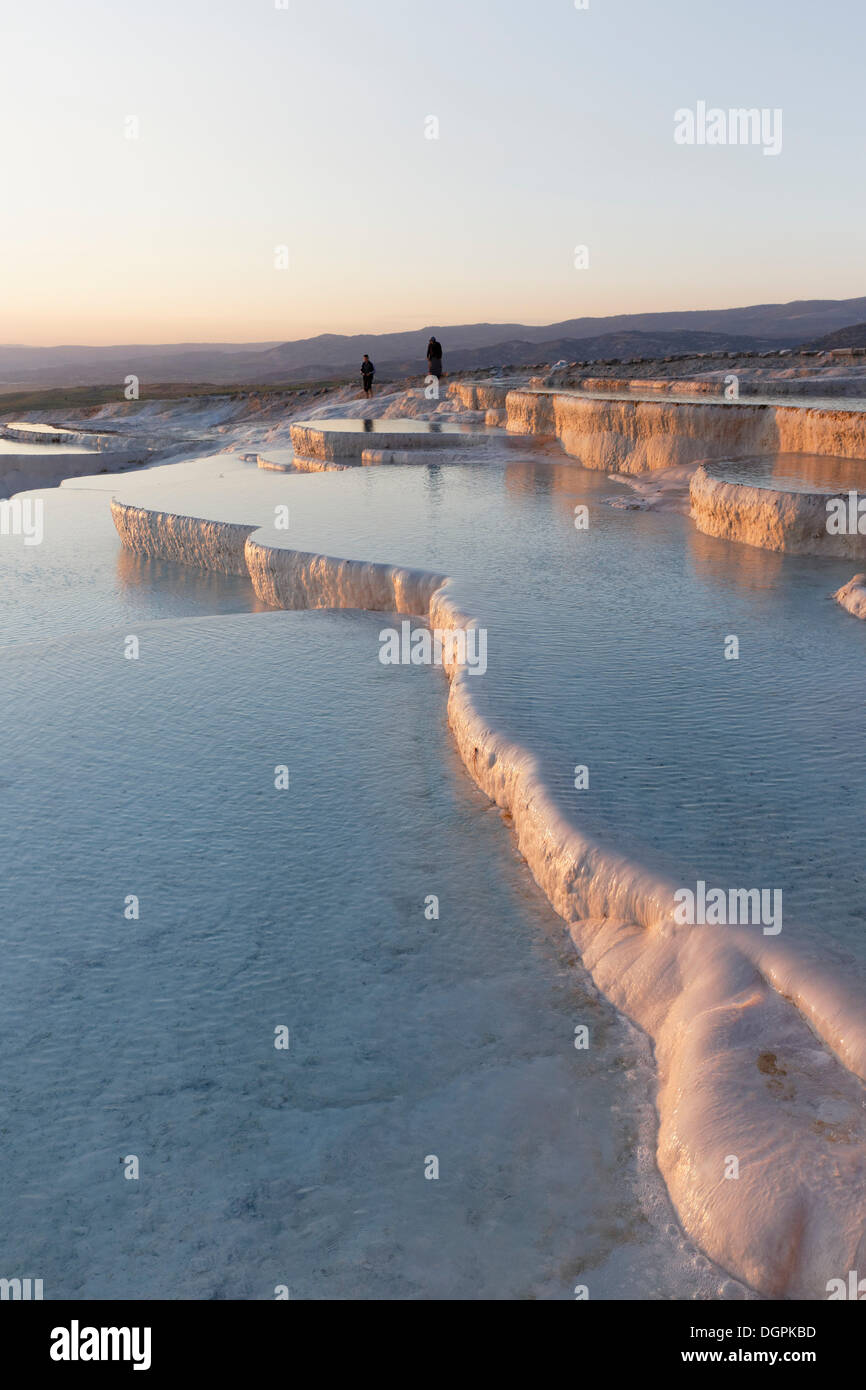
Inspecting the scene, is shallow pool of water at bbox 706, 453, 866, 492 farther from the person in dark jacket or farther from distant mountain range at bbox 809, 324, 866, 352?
distant mountain range at bbox 809, 324, 866, 352

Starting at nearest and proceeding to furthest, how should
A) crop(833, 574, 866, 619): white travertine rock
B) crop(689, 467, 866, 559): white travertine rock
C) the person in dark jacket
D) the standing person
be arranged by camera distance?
crop(833, 574, 866, 619): white travertine rock, crop(689, 467, 866, 559): white travertine rock, the person in dark jacket, the standing person

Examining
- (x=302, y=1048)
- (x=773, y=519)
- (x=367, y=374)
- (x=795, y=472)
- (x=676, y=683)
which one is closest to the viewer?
(x=302, y=1048)

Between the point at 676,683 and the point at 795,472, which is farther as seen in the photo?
the point at 795,472

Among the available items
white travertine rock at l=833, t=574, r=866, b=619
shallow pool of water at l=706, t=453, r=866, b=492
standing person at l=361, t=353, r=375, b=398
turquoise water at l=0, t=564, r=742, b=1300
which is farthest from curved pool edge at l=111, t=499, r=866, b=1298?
standing person at l=361, t=353, r=375, b=398

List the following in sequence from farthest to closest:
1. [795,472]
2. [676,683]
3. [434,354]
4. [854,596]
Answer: [434,354] < [795,472] < [854,596] < [676,683]

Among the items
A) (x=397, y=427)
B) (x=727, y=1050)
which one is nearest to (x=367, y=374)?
(x=397, y=427)

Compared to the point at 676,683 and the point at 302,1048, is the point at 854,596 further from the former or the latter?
the point at 302,1048

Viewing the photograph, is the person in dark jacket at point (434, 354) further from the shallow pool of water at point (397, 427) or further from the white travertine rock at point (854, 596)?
the white travertine rock at point (854, 596)

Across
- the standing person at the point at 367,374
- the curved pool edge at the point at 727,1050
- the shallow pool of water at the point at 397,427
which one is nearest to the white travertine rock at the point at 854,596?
the curved pool edge at the point at 727,1050

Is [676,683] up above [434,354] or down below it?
below
